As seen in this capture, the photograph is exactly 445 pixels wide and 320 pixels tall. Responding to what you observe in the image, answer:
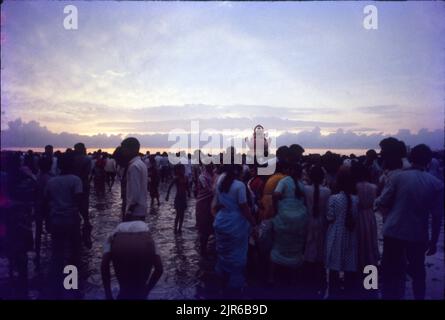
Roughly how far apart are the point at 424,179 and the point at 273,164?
2.45m

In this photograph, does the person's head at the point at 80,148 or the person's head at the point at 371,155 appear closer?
the person's head at the point at 80,148

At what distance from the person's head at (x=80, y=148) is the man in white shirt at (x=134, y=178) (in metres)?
2.82

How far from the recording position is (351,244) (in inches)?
191

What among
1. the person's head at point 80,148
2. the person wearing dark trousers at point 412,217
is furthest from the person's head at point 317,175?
the person's head at point 80,148

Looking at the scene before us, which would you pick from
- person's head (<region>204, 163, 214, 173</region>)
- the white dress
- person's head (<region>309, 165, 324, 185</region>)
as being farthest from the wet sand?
person's head (<region>204, 163, 214, 173</region>)

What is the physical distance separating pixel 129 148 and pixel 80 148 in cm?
294

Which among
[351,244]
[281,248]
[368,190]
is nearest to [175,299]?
[281,248]

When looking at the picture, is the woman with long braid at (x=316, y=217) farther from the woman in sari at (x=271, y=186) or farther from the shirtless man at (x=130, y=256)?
the shirtless man at (x=130, y=256)


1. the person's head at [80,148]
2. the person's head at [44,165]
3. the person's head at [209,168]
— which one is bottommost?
the person's head at [209,168]

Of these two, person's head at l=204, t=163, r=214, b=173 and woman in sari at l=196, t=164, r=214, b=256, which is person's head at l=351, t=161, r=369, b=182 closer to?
woman in sari at l=196, t=164, r=214, b=256

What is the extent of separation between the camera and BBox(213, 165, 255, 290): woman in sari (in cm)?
491

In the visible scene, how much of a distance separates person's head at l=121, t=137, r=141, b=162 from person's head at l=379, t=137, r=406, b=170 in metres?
3.67

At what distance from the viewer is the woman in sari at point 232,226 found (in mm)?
4914

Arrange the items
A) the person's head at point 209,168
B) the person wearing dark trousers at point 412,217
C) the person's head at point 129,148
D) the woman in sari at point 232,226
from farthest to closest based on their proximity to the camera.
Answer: the person's head at point 209,168, the person's head at point 129,148, the woman in sari at point 232,226, the person wearing dark trousers at point 412,217
